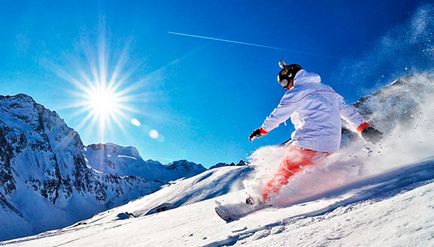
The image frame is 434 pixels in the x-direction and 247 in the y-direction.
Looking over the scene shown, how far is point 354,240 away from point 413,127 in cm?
A: 468

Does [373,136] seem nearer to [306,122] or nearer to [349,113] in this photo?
[349,113]

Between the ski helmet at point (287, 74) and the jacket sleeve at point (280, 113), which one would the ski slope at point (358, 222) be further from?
the ski helmet at point (287, 74)

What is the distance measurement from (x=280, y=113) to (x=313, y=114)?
1.63 feet

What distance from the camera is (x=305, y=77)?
5258 millimetres

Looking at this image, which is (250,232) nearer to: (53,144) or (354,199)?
(354,199)

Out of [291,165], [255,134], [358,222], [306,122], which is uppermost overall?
[255,134]

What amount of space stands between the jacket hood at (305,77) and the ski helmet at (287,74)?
13cm

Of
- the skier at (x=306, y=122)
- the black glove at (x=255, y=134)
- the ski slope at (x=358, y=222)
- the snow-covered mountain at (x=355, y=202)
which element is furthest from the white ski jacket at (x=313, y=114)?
the ski slope at (x=358, y=222)

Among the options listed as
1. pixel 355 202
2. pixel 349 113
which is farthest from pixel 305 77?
pixel 355 202

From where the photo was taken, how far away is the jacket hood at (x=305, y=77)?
525 cm

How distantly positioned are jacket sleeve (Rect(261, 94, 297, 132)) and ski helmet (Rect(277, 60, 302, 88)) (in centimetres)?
33

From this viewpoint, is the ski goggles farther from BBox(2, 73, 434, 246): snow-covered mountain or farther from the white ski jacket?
BBox(2, 73, 434, 246): snow-covered mountain

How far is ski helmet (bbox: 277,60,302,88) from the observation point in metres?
5.46

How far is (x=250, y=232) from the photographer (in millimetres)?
3070
